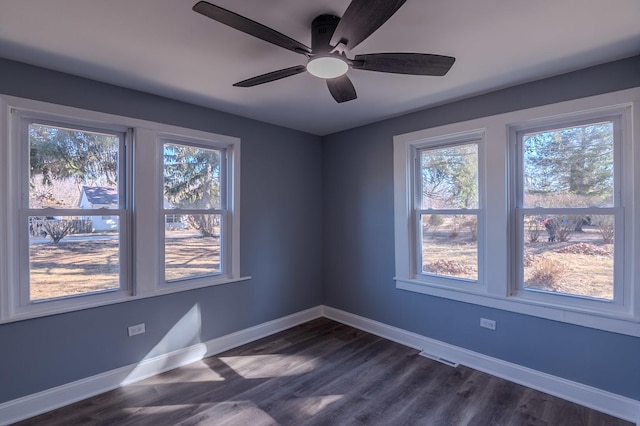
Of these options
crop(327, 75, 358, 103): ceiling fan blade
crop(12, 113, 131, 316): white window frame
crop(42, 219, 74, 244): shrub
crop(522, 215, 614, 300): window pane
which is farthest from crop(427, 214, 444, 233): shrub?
crop(42, 219, 74, 244): shrub

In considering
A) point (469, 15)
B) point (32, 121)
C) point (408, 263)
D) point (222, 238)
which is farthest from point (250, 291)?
point (469, 15)

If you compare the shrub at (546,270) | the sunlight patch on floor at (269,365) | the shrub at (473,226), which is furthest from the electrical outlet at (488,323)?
the sunlight patch on floor at (269,365)

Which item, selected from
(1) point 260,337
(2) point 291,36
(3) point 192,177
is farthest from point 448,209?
(3) point 192,177

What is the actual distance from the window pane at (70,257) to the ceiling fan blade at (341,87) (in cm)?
214

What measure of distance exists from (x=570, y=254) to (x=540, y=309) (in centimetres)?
51

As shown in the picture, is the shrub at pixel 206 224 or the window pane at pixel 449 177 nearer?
the window pane at pixel 449 177

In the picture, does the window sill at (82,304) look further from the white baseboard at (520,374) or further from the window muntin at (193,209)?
the white baseboard at (520,374)

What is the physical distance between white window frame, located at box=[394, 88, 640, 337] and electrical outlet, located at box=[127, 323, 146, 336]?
2557 mm

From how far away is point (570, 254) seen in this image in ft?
8.11

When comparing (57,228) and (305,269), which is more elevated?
(57,228)

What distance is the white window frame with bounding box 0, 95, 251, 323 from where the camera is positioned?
2131mm

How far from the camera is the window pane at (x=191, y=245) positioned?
9.70ft

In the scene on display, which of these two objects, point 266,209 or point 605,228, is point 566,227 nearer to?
point 605,228

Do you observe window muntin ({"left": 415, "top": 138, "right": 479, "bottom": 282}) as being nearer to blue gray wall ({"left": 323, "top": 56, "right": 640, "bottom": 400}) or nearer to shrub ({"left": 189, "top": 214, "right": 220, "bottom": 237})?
blue gray wall ({"left": 323, "top": 56, "right": 640, "bottom": 400})
